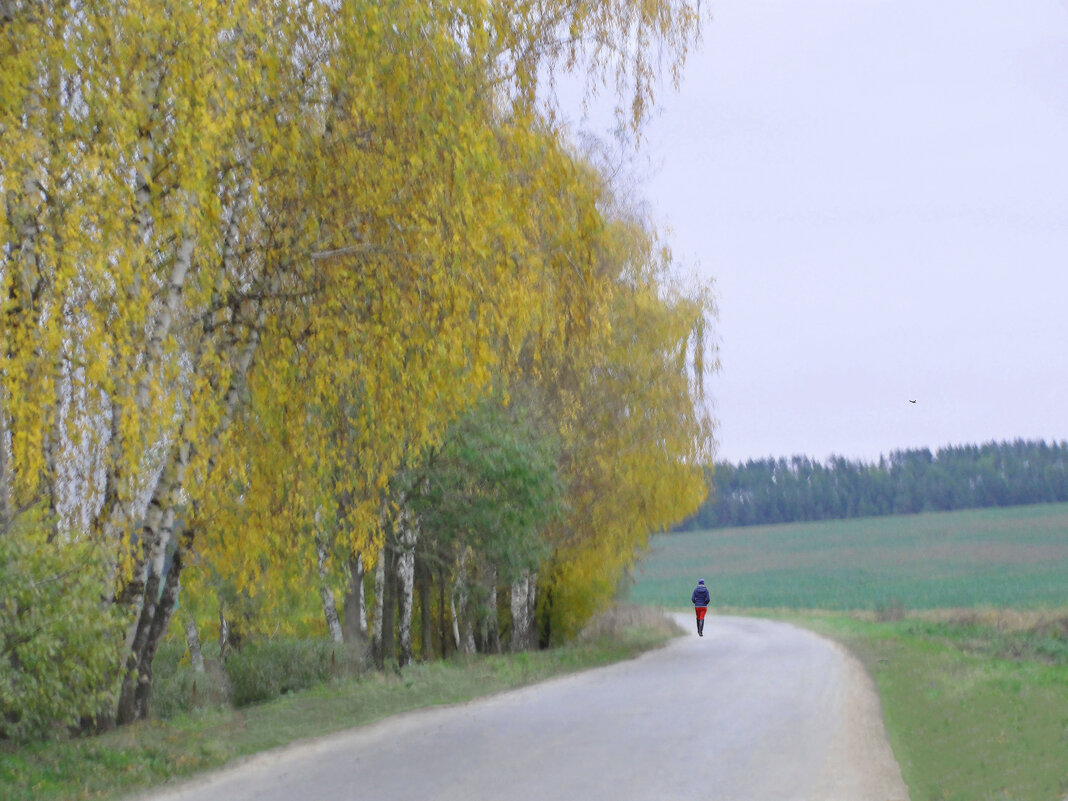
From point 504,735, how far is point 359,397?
13.7ft

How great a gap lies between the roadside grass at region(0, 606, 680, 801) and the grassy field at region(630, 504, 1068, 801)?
254 inches

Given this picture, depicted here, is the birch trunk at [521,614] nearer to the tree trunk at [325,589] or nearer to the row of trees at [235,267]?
the tree trunk at [325,589]

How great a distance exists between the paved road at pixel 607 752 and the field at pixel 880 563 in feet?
126

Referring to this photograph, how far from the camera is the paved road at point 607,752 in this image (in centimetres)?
970

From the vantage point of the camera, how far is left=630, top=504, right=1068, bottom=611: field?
2874 inches

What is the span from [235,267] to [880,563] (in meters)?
92.7

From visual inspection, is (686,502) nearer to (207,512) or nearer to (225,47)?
(207,512)

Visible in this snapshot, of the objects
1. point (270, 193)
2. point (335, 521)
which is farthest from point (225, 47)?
point (335, 521)

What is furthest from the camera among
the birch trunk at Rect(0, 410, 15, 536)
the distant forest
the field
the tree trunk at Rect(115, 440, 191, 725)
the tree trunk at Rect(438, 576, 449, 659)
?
the distant forest

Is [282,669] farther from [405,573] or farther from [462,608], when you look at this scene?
[462,608]

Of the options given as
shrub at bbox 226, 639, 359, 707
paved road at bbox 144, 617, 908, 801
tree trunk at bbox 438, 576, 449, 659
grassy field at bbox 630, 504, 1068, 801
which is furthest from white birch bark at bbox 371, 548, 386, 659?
grassy field at bbox 630, 504, 1068, 801

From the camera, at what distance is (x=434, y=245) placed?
1173 centimetres

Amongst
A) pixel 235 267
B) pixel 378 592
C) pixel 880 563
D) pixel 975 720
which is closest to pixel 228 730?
pixel 235 267

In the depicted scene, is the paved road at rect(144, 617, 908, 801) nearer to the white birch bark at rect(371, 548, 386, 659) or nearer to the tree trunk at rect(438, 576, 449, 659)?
the white birch bark at rect(371, 548, 386, 659)
